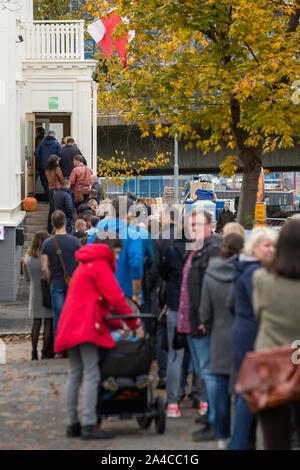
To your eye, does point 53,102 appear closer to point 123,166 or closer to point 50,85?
point 50,85

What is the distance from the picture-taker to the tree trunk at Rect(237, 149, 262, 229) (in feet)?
55.2

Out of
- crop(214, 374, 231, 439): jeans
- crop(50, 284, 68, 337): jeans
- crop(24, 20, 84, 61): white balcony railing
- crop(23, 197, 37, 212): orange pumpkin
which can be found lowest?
crop(214, 374, 231, 439): jeans

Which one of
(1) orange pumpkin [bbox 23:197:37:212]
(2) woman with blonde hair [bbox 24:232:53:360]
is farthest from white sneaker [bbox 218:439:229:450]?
(1) orange pumpkin [bbox 23:197:37:212]

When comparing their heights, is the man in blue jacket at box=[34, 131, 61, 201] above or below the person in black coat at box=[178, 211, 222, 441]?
above

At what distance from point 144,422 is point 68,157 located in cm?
1478

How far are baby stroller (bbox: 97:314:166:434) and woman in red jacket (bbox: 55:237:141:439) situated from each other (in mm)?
81

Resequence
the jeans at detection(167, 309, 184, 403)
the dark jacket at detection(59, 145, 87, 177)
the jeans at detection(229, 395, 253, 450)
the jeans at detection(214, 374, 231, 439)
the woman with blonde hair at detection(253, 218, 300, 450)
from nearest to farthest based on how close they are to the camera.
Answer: the woman with blonde hair at detection(253, 218, 300, 450), the jeans at detection(229, 395, 253, 450), the jeans at detection(214, 374, 231, 439), the jeans at detection(167, 309, 184, 403), the dark jacket at detection(59, 145, 87, 177)

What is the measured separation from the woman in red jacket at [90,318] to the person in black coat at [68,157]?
48.0ft

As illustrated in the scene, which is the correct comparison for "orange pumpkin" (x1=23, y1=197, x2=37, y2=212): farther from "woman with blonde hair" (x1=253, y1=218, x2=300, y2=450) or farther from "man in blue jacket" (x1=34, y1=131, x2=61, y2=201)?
"woman with blonde hair" (x1=253, y1=218, x2=300, y2=450)

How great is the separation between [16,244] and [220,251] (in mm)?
12823

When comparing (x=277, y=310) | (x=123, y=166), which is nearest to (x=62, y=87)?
(x=123, y=166)

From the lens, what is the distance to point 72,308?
24.3 feet

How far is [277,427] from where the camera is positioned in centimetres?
533
